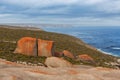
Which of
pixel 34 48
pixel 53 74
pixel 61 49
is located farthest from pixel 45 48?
pixel 53 74

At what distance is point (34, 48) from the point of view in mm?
45188

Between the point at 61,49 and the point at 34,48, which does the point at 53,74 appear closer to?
the point at 34,48

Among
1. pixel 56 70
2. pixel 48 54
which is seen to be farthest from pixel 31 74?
pixel 48 54

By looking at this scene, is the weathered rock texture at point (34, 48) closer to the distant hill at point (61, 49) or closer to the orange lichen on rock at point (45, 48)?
the orange lichen on rock at point (45, 48)

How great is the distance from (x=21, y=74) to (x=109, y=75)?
12.7 feet

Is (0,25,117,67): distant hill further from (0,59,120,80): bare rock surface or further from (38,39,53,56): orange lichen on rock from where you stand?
(0,59,120,80): bare rock surface

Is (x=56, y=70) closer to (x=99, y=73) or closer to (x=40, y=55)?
(x=99, y=73)

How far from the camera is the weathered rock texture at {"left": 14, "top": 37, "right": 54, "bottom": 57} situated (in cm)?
4494

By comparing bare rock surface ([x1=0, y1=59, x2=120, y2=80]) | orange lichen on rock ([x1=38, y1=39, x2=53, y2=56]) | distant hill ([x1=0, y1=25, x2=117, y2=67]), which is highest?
bare rock surface ([x1=0, y1=59, x2=120, y2=80])

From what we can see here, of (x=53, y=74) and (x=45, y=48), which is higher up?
(x=53, y=74)

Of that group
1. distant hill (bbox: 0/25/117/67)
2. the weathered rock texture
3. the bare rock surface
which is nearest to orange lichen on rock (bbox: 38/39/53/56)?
the weathered rock texture

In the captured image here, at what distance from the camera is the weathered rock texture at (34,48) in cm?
4494

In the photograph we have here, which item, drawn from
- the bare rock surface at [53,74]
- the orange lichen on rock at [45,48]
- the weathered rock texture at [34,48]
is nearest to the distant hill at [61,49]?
the weathered rock texture at [34,48]

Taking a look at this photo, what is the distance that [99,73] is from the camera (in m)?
13.0
